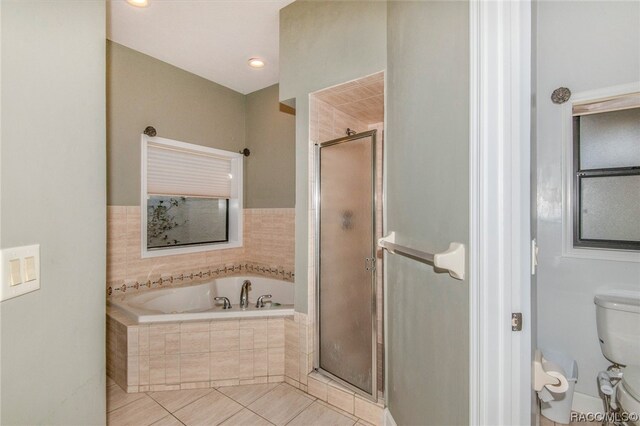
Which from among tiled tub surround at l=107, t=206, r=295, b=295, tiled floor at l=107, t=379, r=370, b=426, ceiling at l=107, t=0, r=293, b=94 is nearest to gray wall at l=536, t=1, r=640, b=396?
tiled floor at l=107, t=379, r=370, b=426

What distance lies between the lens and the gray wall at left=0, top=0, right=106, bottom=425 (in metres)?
0.74

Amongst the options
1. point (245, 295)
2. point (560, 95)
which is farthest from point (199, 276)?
point (560, 95)

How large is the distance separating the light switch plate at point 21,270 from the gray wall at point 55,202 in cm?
2

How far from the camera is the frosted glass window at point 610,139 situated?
6.43 feet

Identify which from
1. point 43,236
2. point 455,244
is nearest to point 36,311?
point 43,236

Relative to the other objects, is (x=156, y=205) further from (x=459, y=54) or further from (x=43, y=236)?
(x=459, y=54)

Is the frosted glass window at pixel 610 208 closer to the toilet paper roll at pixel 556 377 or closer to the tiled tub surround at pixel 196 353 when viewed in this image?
the toilet paper roll at pixel 556 377

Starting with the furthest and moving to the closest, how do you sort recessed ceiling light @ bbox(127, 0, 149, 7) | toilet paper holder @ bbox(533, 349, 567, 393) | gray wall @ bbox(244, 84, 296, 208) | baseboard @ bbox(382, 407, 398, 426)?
gray wall @ bbox(244, 84, 296, 208) → recessed ceiling light @ bbox(127, 0, 149, 7) → baseboard @ bbox(382, 407, 398, 426) → toilet paper holder @ bbox(533, 349, 567, 393)

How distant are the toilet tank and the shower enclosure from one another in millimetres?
1413

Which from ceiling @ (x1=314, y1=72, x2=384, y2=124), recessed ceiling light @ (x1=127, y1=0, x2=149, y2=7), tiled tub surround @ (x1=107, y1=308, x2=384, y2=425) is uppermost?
recessed ceiling light @ (x1=127, y1=0, x2=149, y2=7)

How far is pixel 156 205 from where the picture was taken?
3049mm

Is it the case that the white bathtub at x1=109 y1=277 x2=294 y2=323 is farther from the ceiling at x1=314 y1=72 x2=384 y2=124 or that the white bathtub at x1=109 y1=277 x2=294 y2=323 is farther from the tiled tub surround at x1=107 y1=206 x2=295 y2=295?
the ceiling at x1=314 y1=72 x2=384 y2=124

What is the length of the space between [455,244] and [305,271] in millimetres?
1398

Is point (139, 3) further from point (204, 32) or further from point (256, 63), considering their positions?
point (256, 63)
